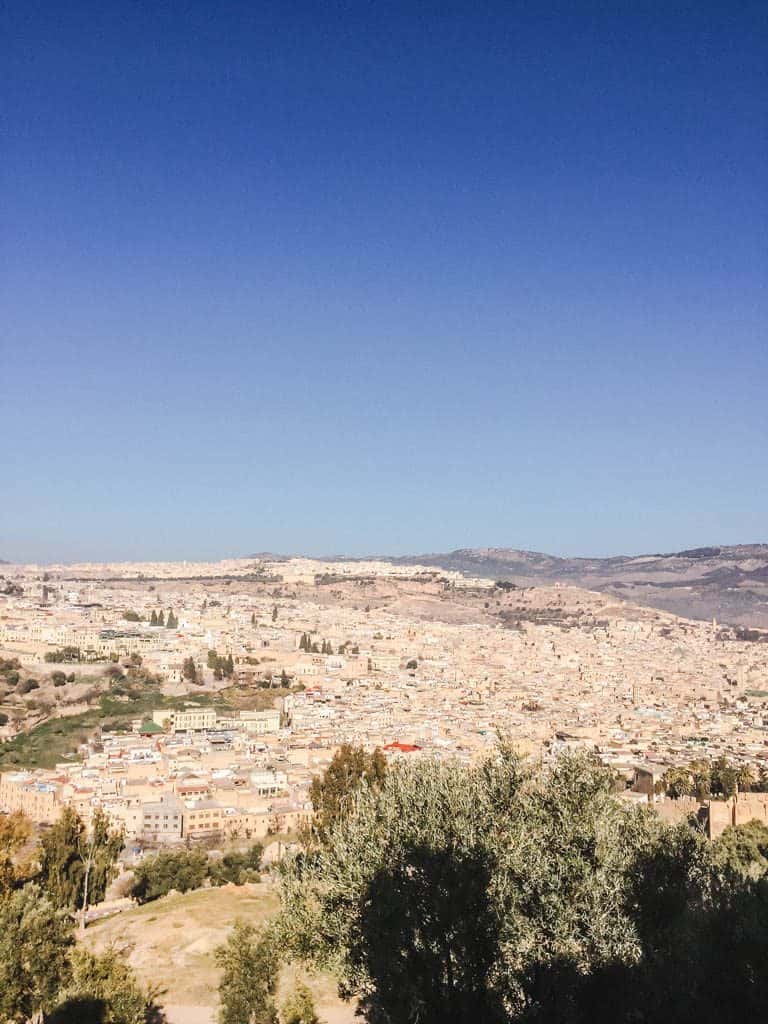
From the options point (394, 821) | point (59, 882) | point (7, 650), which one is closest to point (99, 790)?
point (59, 882)

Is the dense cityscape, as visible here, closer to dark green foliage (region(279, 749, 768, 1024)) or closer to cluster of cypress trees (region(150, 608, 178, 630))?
cluster of cypress trees (region(150, 608, 178, 630))

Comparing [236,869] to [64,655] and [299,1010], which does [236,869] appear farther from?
[64,655]

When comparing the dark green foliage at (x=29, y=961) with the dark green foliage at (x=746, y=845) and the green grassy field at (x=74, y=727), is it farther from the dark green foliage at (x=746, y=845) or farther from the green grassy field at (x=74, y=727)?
the green grassy field at (x=74, y=727)

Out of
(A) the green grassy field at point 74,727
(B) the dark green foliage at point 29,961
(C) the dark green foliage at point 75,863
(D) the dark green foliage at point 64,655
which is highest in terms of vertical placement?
(B) the dark green foliage at point 29,961

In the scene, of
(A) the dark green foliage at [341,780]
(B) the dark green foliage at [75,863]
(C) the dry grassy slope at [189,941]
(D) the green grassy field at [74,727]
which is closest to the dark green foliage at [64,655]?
(D) the green grassy field at [74,727]

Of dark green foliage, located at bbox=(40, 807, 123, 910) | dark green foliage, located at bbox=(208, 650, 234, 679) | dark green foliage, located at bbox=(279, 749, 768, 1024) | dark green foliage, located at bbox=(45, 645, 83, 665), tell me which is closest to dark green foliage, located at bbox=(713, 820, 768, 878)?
dark green foliage, located at bbox=(279, 749, 768, 1024)

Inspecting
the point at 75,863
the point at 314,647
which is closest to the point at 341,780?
the point at 75,863

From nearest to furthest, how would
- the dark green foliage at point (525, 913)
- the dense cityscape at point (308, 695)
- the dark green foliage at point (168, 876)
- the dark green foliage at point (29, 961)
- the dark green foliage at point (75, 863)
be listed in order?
the dark green foliage at point (525, 913)
the dark green foliage at point (29, 961)
the dark green foliage at point (75, 863)
the dark green foliage at point (168, 876)
the dense cityscape at point (308, 695)
